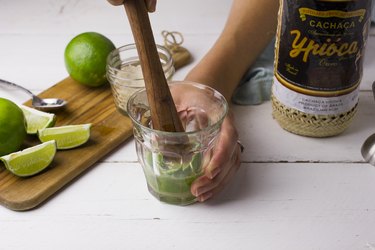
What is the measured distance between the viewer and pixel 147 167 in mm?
836

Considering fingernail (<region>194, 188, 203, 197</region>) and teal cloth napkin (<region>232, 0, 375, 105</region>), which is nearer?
fingernail (<region>194, 188, 203, 197</region>)

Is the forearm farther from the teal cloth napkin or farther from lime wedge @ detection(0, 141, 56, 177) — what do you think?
lime wedge @ detection(0, 141, 56, 177)

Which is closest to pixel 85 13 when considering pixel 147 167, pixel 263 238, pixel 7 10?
pixel 7 10

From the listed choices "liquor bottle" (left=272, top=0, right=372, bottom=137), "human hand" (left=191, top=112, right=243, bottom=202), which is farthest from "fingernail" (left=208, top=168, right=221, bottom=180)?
"liquor bottle" (left=272, top=0, right=372, bottom=137)

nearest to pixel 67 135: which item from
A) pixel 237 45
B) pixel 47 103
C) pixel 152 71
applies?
pixel 47 103

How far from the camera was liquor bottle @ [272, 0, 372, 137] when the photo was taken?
811mm

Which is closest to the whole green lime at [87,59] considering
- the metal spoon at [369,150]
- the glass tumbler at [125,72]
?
the glass tumbler at [125,72]

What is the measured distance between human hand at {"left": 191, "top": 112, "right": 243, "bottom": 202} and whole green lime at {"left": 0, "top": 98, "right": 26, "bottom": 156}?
29 centimetres

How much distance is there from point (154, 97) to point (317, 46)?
24cm

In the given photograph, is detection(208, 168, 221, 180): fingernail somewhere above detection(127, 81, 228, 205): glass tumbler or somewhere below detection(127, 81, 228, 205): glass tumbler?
below

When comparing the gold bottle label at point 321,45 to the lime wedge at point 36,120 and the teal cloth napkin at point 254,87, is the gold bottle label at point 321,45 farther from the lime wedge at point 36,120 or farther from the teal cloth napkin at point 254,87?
the lime wedge at point 36,120

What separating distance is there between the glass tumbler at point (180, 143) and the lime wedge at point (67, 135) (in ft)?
0.43

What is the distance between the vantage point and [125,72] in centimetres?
105

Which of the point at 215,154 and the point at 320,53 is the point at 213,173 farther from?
the point at 320,53
